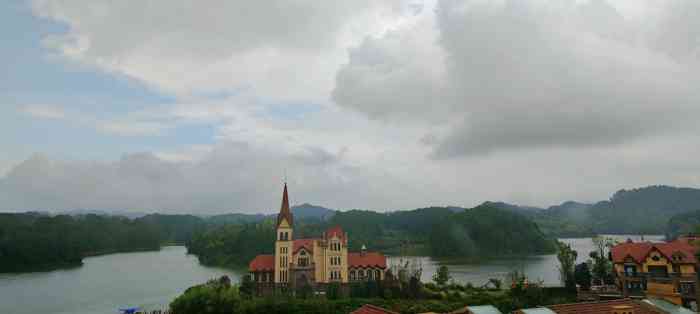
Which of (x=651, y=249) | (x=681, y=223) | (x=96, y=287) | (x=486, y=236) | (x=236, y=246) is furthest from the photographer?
(x=681, y=223)

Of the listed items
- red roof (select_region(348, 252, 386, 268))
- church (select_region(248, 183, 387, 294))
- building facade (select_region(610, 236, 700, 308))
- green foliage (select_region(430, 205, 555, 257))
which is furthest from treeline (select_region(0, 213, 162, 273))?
building facade (select_region(610, 236, 700, 308))

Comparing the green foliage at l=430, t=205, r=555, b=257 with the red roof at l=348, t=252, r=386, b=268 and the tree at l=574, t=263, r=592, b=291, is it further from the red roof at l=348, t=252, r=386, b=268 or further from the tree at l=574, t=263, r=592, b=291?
the tree at l=574, t=263, r=592, b=291

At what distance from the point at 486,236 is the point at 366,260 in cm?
6409

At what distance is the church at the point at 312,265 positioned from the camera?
40594 millimetres

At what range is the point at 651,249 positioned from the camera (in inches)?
1308

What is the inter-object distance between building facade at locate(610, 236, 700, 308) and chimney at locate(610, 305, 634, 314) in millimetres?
12609

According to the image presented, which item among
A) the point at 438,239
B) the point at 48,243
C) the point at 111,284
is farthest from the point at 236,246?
the point at 438,239

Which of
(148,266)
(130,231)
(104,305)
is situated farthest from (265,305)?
(130,231)

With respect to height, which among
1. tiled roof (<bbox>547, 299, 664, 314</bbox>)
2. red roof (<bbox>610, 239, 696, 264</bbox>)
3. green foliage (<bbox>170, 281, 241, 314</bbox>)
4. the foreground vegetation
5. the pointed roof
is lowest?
the foreground vegetation

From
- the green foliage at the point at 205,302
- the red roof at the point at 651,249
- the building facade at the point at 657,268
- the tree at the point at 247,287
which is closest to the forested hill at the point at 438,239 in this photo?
the tree at the point at 247,287

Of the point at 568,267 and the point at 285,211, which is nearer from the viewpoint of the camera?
the point at 568,267

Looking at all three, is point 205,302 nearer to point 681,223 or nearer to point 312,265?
point 312,265

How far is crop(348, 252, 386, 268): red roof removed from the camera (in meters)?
41.2

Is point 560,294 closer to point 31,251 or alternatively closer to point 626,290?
point 626,290
